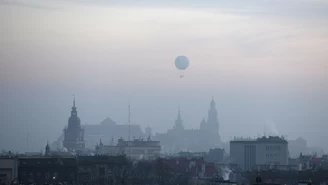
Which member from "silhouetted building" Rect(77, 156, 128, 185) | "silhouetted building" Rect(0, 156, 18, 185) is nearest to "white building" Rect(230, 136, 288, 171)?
"silhouetted building" Rect(77, 156, 128, 185)

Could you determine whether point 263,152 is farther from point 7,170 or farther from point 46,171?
point 7,170

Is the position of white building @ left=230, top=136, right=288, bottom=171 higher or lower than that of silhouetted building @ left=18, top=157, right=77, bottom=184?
higher

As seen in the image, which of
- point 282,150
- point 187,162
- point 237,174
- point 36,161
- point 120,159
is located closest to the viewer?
point 36,161

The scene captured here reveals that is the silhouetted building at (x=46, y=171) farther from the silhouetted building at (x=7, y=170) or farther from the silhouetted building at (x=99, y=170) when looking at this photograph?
the silhouetted building at (x=7, y=170)

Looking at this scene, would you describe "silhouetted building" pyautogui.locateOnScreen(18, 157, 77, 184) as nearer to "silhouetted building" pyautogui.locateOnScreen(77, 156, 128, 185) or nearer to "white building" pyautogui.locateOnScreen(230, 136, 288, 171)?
"silhouetted building" pyautogui.locateOnScreen(77, 156, 128, 185)

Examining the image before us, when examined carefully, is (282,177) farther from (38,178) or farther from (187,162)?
(187,162)

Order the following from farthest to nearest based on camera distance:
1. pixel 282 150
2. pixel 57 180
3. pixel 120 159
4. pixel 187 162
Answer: pixel 282 150 → pixel 187 162 → pixel 120 159 → pixel 57 180

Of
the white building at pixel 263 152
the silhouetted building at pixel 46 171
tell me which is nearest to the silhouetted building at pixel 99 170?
the silhouetted building at pixel 46 171

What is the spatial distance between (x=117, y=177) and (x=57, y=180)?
799cm

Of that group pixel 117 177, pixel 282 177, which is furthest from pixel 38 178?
pixel 282 177

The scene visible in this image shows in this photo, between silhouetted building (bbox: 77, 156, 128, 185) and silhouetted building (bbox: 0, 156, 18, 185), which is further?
silhouetted building (bbox: 77, 156, 128, 185)

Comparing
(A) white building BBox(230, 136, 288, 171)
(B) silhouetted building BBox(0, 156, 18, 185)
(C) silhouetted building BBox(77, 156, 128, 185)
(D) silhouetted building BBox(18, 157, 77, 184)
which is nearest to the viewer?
(B) silhouetted building BBox(0, 156, 18, 185)

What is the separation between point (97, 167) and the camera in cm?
11556

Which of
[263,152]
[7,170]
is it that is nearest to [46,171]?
[7,170]
